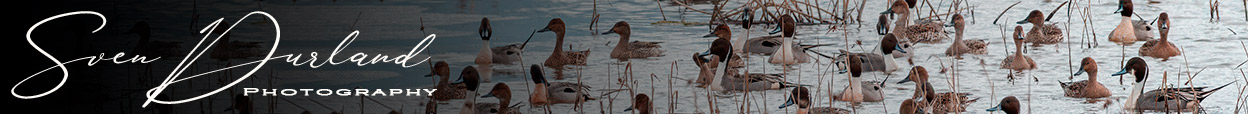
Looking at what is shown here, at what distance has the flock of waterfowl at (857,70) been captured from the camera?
22.1 feet

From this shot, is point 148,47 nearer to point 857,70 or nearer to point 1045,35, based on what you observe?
point 857,70

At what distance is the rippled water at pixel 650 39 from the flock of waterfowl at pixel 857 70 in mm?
65

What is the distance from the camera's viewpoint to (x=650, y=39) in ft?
37.4

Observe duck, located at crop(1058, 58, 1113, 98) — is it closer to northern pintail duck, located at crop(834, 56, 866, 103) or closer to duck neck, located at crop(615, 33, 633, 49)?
northern pintail duck, located at crop(834, 56, 866, 103)

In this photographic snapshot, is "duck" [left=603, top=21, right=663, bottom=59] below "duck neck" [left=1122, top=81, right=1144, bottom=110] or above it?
above

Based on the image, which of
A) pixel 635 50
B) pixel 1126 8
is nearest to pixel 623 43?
pixel 635 50

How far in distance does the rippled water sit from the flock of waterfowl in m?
0.07

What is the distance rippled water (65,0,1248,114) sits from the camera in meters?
7.42

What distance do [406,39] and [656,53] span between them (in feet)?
7.82

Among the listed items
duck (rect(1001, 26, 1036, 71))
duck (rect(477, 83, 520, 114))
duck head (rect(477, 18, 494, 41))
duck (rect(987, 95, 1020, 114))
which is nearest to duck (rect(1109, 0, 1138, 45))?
duck (rect(1001, 26, 1036, 71))

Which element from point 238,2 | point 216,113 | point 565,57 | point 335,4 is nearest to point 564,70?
→ point 565,57

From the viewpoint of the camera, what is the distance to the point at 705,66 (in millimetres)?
7867

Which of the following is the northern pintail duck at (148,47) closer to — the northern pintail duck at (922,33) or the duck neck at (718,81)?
the duck neck at (718,81)

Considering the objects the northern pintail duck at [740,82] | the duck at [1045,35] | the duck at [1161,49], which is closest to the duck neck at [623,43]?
the northern pintail duck at [740,82]
